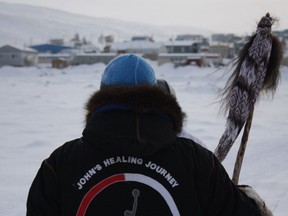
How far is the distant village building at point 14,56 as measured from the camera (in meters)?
53.2

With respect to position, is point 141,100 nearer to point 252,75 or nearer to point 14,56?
point 252,75

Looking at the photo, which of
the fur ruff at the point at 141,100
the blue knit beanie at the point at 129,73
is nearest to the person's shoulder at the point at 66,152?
the fur ruff at the point at 141,100

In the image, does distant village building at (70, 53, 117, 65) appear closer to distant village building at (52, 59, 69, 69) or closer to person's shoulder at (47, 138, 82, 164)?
distant village building at (52, 59, 69, 69)

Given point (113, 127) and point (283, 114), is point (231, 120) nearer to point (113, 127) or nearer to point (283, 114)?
point (113, 127)

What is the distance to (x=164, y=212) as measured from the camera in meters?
1.20

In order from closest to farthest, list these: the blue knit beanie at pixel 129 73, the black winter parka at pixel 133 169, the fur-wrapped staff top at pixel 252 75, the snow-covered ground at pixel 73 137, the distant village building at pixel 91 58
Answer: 1. the black winter parka at pixel 133 169
2. the blue knit beanie at pixel 129 73
3. the fur-wrapped staff top at pixel 252 75
4. the snow-covered ground at pixel 73 137
5. the distant village building at pixel 91 58

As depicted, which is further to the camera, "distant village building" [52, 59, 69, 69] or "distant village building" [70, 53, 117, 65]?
"distant village building" [70, 53, 117, 65]

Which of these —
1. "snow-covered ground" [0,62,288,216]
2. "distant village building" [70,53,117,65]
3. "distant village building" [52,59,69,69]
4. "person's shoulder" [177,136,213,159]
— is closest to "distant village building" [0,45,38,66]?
"distant village building" [52,59,69,69]

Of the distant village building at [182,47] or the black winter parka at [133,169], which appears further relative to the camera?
the distant village building at [182,47]

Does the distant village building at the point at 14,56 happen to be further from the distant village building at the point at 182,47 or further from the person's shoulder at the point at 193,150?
the person's shoulder at the point at 193,150

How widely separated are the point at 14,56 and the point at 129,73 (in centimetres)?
5627

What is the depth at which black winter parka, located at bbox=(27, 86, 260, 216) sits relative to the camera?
118 centimetres

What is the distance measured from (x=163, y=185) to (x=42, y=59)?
6649 cm

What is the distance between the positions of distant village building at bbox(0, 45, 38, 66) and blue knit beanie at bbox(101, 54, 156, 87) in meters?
55.5
